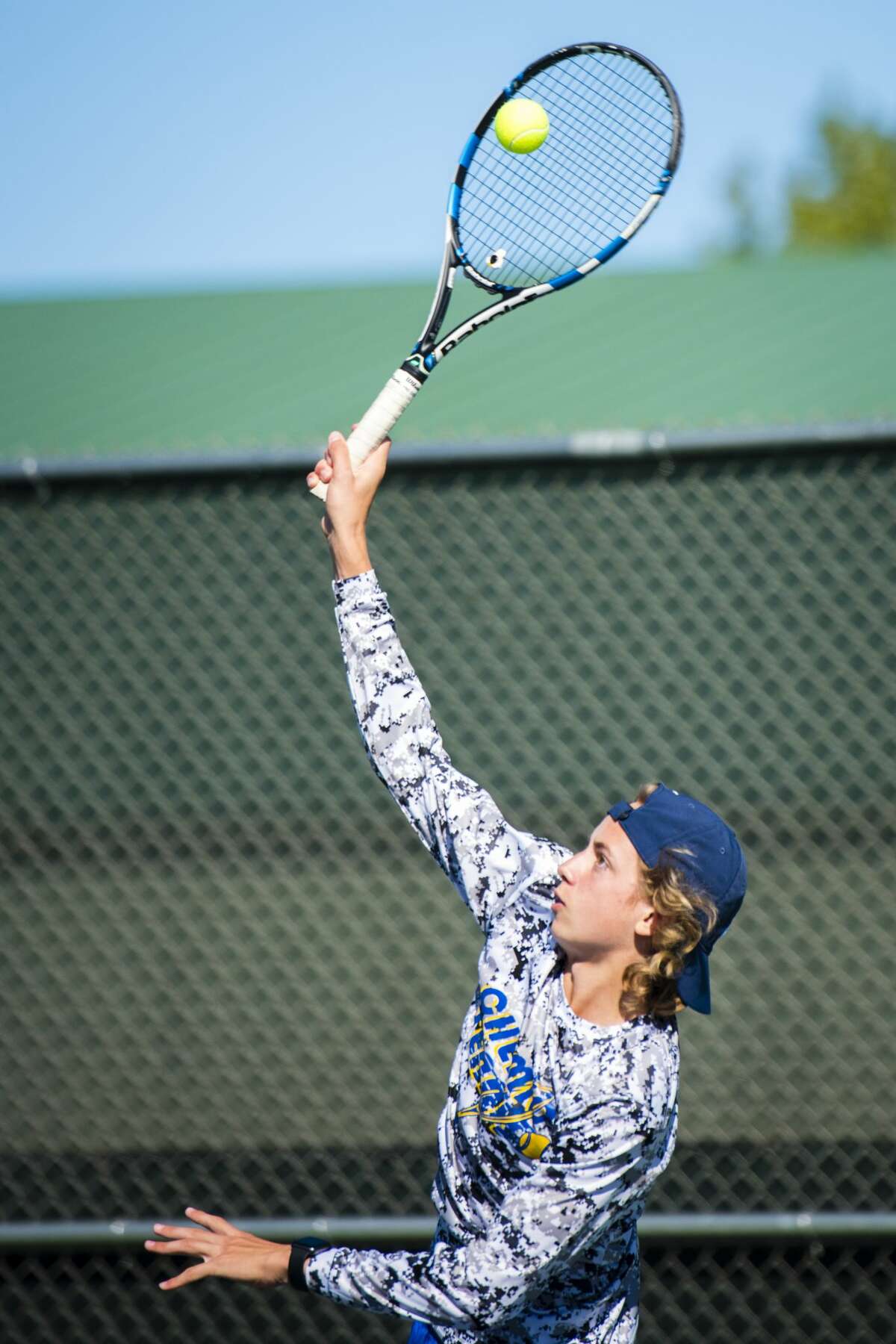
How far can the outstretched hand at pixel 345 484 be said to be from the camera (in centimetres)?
194

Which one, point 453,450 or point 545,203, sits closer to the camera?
point 545,203

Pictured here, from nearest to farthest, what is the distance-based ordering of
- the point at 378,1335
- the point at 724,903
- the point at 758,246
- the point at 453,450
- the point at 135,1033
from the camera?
the point at 724,903 < the point at 453,450 < the point at 378,1335 < the point at 135,1033 < the point at 758,246

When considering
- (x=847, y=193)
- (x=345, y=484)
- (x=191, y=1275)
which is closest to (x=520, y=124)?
(x=345, y=484)

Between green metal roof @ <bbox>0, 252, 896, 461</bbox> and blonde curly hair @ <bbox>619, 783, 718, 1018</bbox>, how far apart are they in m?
4.39

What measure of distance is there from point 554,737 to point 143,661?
196 cm

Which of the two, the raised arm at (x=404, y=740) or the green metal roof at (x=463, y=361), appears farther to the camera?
the green metal roof at (x=463, y=361)

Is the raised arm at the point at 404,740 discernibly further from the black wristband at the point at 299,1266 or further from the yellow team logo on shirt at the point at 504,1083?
the black wristband at the point at 299,1266

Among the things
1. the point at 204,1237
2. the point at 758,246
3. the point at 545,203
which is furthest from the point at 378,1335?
the point at 758,246

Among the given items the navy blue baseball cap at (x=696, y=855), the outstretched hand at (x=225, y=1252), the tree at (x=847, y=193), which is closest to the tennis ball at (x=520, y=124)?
the navy blue baseball cap at (x=696, y=855)

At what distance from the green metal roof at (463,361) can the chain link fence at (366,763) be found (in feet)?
1.15

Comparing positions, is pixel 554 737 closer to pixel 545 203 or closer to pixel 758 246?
pixel 545 203

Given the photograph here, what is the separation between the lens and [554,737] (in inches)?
253

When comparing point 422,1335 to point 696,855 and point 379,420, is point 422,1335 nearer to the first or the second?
point 696,855

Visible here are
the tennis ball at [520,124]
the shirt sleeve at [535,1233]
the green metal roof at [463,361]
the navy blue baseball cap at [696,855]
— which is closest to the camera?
the shirt sleeve at [535,1233]
